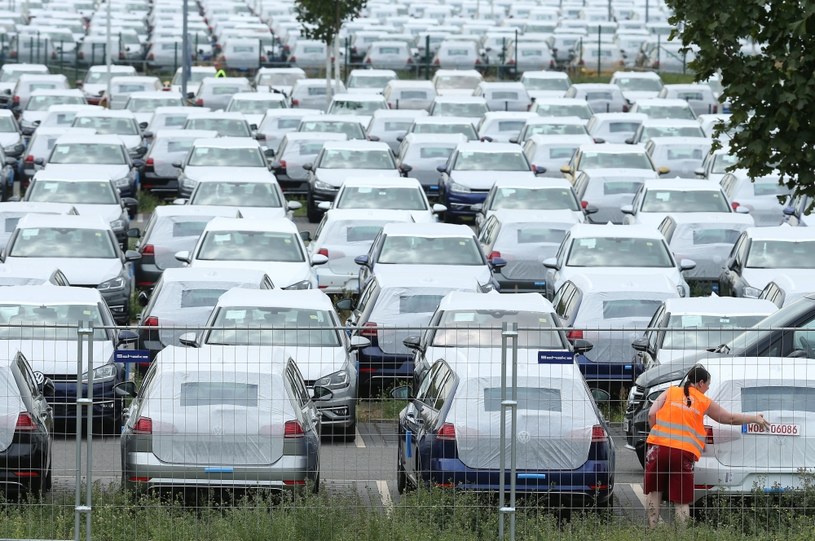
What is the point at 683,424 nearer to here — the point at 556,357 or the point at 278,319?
the point at 556,357

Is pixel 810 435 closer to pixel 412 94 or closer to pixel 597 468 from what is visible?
pixel 597 468

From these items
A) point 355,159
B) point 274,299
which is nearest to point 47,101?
point 355,159

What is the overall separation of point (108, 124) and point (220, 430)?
2837 centimetres

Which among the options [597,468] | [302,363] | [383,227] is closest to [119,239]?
[383,227]

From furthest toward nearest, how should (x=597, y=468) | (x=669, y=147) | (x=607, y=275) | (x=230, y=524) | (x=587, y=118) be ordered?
(x=587, y=118)
(x=669, y=147)
(x=607, y=275)
(x=597, y=468)
(x=230, y=524)

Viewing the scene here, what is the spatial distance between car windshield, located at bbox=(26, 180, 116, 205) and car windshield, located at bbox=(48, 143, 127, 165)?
12.9 ft

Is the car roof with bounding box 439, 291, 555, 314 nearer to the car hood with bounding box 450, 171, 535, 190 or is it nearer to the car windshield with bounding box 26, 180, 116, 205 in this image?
the car windshield with bounding box 26, 180, 116, 205

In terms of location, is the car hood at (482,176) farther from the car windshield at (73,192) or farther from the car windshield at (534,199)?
the car windshield at (73,192)

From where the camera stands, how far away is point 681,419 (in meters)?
13.2

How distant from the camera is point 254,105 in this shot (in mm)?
46750

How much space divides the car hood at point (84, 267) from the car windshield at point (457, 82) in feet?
100

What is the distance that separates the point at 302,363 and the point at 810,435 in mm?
6118

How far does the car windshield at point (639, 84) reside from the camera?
54.1m

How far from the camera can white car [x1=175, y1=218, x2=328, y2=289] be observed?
960 inches
